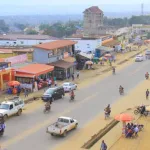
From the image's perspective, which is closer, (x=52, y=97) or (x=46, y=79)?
(x=52, y=97)

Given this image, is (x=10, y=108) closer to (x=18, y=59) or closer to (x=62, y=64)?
(x=18, y=59)

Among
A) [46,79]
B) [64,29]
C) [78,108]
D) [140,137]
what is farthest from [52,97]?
[64,29]

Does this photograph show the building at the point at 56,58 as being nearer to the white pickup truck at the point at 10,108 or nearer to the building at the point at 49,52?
the building at the point at 49,52

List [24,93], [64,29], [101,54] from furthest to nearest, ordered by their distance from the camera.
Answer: [64,29], [101,54], [24,93]

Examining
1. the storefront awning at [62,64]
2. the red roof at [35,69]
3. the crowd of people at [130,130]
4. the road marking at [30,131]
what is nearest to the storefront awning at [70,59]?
the storefront awning at [62,64]

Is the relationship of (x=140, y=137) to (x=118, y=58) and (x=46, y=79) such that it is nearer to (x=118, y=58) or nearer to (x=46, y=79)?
(x=46, y=79)

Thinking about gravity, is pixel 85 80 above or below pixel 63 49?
below

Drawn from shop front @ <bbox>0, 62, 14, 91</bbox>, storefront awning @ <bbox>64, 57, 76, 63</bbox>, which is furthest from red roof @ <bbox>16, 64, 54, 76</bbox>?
storefront awning @ <bbox>64, 57, 76, 63</bbox>

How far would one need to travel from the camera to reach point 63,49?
51.6 meters

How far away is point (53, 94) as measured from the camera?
35375 mm

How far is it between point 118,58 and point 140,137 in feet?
158

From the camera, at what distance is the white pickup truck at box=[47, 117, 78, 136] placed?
79.3 ft

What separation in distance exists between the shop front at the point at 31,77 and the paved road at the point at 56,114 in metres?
3.95

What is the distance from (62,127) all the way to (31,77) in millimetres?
15546
